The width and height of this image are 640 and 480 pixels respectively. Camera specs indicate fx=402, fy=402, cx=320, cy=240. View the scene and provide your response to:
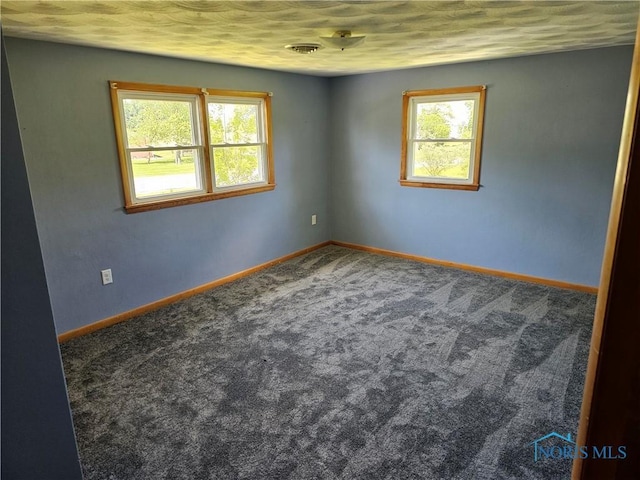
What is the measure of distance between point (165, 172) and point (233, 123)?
0.99 metres

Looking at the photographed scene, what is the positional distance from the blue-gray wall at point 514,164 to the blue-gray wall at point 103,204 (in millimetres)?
1157

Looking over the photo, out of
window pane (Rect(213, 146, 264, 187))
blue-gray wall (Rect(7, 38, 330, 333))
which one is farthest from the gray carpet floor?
window pane (Rect(213, 146, 264, 187))

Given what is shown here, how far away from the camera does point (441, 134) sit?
4.66 metres

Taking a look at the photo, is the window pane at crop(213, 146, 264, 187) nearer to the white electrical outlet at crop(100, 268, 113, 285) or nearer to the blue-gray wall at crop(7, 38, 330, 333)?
the blue-gray wall at crop(7, 38, 330, 333)

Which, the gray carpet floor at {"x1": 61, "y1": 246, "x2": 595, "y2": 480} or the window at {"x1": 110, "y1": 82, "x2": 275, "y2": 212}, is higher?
the window at {"x1": 110, "y1": 82, "x2": 275, "y2": 212}

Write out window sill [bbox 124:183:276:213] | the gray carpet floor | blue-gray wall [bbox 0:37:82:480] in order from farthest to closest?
1. window sill [bbox 124:183:276:213]
2. the gray carpet floor
3. blue-gray wall [bbox 0:37:82:480]

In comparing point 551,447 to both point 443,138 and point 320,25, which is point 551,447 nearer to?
point 320,25

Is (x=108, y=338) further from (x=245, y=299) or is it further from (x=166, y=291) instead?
(x=245, y=299)

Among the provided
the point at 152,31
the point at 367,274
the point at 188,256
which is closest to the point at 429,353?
the point at 367,274

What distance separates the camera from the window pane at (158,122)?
3.47 meters

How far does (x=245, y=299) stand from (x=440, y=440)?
239 centimetres

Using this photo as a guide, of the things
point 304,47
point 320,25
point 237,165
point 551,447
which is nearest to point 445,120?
point 304,47

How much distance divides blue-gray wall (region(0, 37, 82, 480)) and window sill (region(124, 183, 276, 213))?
2641 millimetres

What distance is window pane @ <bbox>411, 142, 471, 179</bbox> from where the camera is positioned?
4.55m
